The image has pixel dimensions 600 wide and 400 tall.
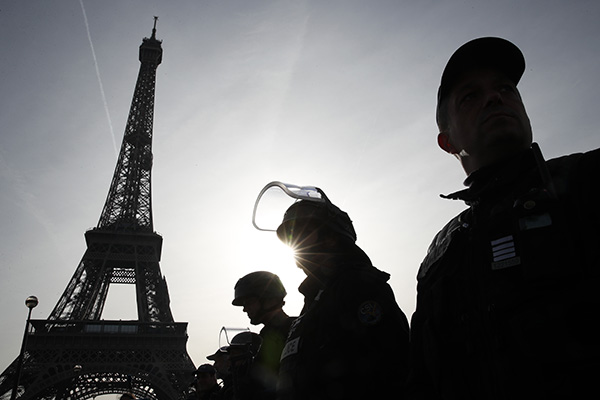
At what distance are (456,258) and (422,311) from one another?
303 millimetres

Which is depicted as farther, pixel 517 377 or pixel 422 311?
pixel 422 311

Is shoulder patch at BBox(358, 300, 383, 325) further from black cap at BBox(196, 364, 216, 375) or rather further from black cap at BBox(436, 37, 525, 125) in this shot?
black cap at BBox(196, 364, 216, 375)

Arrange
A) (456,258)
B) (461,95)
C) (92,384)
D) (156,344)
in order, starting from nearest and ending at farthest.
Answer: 1. (456,258)
2. (461,95)
3. (156,344)
4. (92,384)

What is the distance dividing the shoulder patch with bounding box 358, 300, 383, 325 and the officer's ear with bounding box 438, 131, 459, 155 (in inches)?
41.7

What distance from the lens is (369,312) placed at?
2.60 m

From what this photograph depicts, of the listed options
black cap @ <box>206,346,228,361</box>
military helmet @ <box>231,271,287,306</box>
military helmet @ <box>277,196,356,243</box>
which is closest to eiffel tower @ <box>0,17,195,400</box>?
black cap @ <box>206,346,228,361</box>

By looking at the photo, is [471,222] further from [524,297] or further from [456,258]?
[524,297]

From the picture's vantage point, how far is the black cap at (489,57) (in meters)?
2.06

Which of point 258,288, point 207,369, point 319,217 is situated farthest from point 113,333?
point 319,217

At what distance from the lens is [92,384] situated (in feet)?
134

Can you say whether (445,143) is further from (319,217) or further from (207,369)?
(207,369)

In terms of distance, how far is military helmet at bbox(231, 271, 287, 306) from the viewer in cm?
546

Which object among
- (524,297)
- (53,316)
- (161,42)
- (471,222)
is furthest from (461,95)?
(161,42)

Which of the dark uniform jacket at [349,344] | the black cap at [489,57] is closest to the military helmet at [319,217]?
the dark uniform jacket at [349,344]
